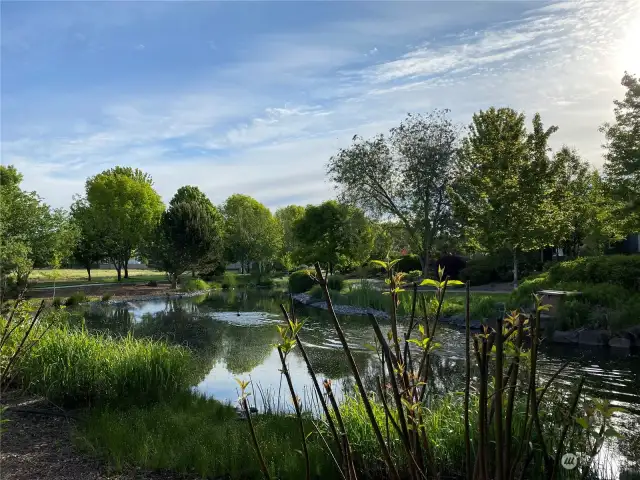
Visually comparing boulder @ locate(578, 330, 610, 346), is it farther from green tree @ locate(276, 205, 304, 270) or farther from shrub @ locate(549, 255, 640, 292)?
green tree @ locate(276, 205, 304, 270)

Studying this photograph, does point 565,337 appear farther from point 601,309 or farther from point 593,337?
point 601,309

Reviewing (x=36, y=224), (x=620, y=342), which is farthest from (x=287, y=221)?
(x=620, y=342)

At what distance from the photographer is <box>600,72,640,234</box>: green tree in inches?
659

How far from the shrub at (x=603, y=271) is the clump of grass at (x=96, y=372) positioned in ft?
41.6

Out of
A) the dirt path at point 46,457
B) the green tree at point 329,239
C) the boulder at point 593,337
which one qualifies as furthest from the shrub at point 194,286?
the dirt path at point 46,457

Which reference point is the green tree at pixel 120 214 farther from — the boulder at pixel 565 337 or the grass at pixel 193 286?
the boulder at pixel 565 337

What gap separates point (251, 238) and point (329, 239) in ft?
42.6

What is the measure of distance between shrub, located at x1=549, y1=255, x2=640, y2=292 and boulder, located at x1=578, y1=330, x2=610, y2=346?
279 cm

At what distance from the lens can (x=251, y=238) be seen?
1849 inches

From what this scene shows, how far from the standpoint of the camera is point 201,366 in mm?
10031

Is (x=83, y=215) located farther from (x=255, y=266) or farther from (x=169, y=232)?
(x=255, y=266)

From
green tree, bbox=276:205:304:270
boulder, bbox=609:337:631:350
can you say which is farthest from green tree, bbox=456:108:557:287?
green tree, bbox=276:205:304:270

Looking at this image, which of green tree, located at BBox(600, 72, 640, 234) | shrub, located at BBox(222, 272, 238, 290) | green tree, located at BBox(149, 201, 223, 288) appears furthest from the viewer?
shrub, located at BBox(222, 272, 238, 290)

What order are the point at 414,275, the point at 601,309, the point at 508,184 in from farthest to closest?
1. the point at 508,184
2. the point at 414,275
3. the point at 601,309
